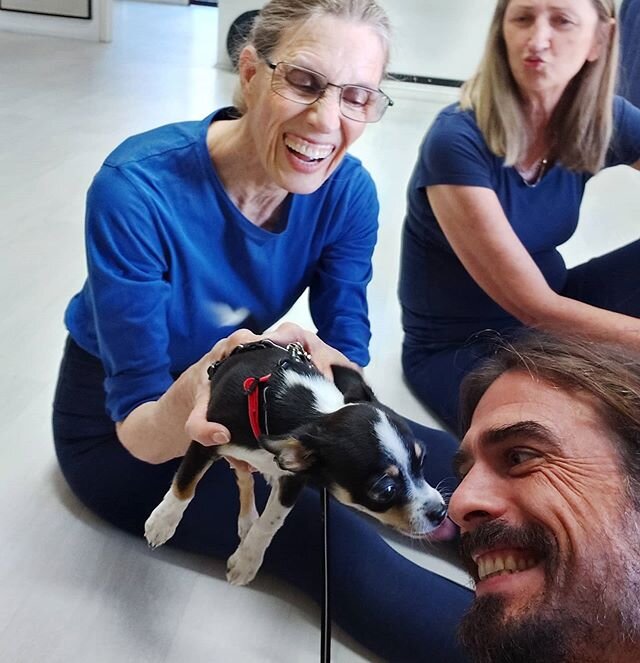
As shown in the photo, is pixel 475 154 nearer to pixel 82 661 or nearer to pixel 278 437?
pixel 278 437

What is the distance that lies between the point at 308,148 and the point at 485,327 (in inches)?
33.3

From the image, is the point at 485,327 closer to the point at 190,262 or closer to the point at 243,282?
the point at 243,282

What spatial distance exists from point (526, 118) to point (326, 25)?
28.8 inches

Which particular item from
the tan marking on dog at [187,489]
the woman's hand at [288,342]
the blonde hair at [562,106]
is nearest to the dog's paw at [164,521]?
the tan marking on dog at [187,489]

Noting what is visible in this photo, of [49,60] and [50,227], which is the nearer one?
[50,227]

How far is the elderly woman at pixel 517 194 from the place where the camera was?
1742 millimetres

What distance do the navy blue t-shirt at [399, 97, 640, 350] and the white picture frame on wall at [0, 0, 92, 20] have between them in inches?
218

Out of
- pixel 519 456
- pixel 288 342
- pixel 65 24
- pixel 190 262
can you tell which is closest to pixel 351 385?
pixel 288 342

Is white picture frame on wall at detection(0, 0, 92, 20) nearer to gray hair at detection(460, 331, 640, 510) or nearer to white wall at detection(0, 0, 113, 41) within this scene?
white wall at detection(0, 0, 113, 41)

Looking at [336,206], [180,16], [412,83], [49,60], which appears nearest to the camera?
[336,206]

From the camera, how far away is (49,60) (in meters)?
5.71

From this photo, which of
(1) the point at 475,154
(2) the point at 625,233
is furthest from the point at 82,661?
(2) the point at 625,233

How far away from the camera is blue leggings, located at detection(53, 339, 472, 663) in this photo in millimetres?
1409

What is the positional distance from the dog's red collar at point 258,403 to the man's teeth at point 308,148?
0.39 m
